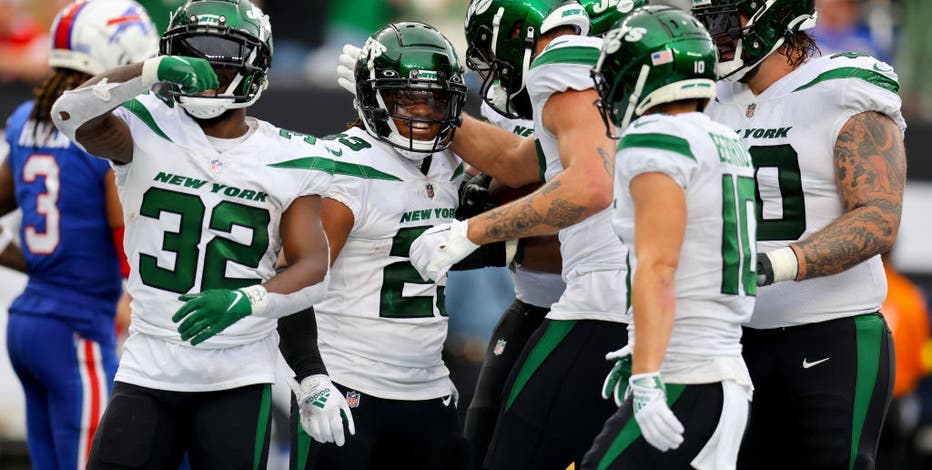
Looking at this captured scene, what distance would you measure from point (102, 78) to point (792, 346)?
2364 millimetres

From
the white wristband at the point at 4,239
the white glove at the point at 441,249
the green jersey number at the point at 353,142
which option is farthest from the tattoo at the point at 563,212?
the white wristband at the point at 4,239

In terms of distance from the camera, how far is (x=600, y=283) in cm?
468

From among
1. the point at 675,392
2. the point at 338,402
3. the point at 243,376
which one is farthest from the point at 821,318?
the point at 243,376

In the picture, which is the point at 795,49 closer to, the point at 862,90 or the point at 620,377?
the point at 862,90

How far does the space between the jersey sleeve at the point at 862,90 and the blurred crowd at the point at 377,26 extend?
4831mm

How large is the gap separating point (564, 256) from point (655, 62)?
111 centimetres

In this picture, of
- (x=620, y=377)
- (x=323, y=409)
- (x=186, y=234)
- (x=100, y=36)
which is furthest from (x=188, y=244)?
(x=100, y=36)

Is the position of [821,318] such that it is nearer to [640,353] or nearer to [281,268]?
[640,353]

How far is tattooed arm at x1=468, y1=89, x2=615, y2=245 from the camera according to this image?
4.51 m

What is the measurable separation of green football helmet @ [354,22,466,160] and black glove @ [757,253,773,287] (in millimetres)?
1184

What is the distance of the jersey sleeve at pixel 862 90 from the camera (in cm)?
461

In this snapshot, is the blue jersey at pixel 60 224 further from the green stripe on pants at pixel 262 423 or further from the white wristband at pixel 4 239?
the green stripe on pants at pixel 262 423

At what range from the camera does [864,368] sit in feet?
15.2

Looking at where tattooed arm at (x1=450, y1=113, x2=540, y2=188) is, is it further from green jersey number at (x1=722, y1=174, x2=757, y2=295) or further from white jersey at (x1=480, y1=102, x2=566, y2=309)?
green jersey number at (x1=722, y1=174, x2=757, y2=295)
